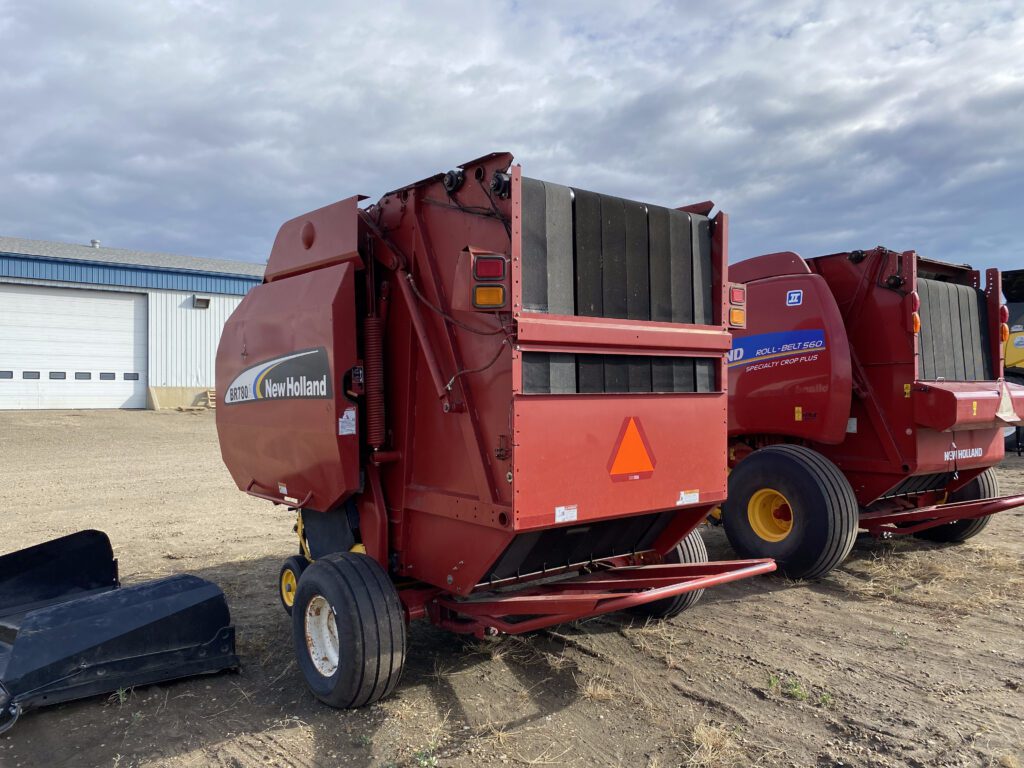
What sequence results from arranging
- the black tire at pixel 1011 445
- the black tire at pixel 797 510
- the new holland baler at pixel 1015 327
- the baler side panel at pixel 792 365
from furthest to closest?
the black tire at pixel 1011 445
the new holland baler at pixel 1015 327
the baler side panel at pixel 792 365
the black tire at pixel 797 510

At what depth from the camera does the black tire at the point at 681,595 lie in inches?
189

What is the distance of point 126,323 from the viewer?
25938mm

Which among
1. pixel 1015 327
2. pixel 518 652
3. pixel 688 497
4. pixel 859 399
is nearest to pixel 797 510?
Answer: pixel 859 399

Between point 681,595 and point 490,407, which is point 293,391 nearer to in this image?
point 490,407

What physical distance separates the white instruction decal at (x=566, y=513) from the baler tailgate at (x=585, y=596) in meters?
0.34

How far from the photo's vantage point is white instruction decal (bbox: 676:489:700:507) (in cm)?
405

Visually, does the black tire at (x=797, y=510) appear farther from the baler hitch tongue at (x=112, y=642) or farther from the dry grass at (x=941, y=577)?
the baler hitch tongue at (x=112, y=642)

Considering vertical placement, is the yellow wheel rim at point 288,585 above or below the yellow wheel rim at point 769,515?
below

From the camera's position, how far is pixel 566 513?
3.59 m

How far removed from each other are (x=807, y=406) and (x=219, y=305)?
2547cm

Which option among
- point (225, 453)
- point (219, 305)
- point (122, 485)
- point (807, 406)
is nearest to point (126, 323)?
point (219, 305)

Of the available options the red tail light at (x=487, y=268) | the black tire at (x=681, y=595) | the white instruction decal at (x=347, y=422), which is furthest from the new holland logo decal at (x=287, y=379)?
the black tire at (x=681, y=595)

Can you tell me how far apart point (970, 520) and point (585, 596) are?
5.22 meters

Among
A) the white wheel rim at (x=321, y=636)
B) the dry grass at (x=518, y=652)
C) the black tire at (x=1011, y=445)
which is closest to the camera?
the white wheel rim at (x=321, y=636)
